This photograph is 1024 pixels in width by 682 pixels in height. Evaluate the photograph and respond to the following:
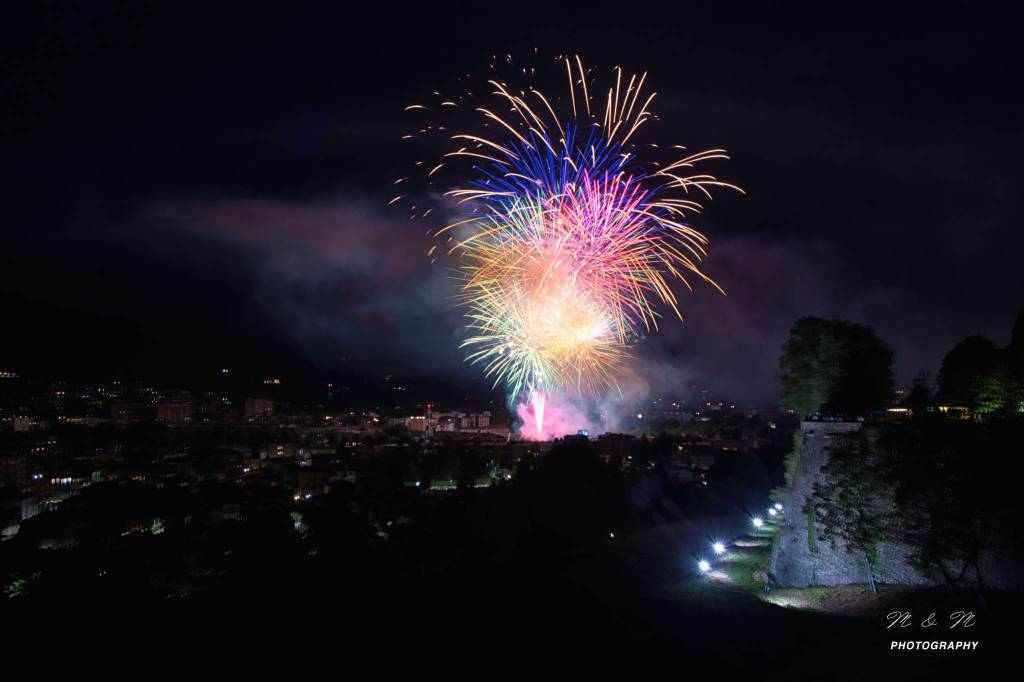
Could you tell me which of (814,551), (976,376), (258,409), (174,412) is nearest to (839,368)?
(976,376)

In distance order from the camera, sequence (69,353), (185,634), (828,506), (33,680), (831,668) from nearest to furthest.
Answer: (831,668) < (33,680) < (185,634) < (828,506) < (69,353)

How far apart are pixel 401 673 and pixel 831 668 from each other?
5345 millimetres

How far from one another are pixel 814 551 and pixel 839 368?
5691 millimetres

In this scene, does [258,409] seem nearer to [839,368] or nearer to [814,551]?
[839,368]

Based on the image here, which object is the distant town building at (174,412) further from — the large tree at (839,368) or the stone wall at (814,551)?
the stone wall at (814,551)

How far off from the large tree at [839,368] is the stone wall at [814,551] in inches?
72.4

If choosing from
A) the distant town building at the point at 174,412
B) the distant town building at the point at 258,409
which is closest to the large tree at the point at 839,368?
the distant town building at the point at 174,412

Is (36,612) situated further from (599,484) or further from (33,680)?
(599,484)

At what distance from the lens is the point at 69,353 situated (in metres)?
98.1

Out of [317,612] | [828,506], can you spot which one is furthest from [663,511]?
[317,612]

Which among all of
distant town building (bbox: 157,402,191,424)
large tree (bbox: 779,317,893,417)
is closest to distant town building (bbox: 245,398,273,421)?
distant town building (bbox: 157,402,191,424)

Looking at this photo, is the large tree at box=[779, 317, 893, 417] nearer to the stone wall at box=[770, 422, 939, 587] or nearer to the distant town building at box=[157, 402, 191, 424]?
the stone wall at box=[770, 422, 939, 587]

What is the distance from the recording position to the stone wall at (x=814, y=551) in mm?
11578

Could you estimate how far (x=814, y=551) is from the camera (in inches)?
523
